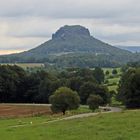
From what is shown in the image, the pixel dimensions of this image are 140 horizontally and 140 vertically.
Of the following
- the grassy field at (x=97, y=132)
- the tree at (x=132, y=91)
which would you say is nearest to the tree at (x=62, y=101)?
the tree at (x=132, y=91)

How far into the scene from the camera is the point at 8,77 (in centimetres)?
13212

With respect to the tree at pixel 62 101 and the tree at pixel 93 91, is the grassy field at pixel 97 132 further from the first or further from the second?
the tree at pixel 93 91

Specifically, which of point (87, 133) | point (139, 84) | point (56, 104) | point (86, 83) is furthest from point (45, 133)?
point (86, 83)

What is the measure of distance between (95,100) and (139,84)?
9.84m

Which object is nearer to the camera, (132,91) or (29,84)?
(132,91)

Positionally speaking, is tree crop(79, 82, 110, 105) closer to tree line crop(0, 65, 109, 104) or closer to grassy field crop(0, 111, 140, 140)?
tree line crop(0, 65, 109, 104)

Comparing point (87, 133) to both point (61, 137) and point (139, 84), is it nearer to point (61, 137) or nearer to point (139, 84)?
point (61, 137)

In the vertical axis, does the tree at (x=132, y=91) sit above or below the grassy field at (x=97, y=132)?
below

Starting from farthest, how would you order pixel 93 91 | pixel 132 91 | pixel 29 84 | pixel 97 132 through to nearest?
1. pixel 29 84
2. pixel 93 91
3. pixel 132 91
4. pixel 97 132

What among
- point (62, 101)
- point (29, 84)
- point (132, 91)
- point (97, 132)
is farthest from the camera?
point (29, 84)

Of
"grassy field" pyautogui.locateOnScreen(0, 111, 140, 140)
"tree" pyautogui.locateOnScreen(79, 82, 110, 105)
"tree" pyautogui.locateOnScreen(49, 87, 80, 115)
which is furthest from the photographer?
"tree" pyautogui.locateOnScreen(79, 82, 110, 105)

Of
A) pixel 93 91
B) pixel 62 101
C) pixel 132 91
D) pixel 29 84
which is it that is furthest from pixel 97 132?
pixel 29 84

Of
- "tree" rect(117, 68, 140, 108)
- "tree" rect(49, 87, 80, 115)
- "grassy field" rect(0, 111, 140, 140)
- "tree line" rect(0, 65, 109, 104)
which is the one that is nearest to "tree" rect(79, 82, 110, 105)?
"tree line" rect(0, 65, 109, 104)

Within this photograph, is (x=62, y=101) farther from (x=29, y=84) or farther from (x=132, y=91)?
(x=29, y=84)
